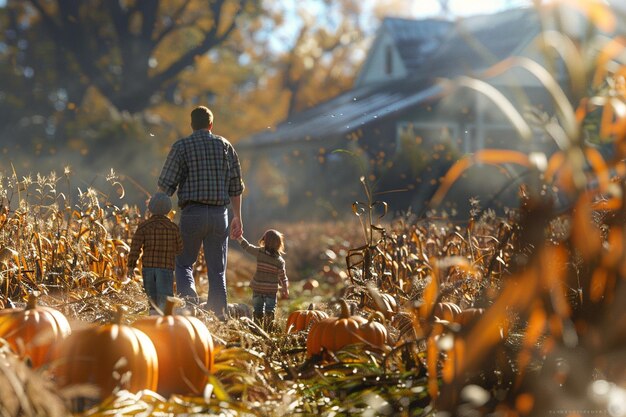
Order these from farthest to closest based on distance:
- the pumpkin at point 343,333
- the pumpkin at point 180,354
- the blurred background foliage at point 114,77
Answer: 1. the blurred background foliage at point 114,77
2. the pumpkin at point 343,333
3. the pumpkin at point 180,354

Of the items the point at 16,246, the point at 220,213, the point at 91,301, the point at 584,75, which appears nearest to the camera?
the point at 584,75

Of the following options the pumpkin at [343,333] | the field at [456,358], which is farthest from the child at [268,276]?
the pumpkin at [343,333]

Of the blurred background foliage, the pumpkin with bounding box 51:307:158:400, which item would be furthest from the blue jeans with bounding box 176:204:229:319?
the blurred background foliage

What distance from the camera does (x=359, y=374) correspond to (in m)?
3.09

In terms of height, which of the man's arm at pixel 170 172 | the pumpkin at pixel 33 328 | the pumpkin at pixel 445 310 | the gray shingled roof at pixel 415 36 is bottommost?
the pumpkin at pixel 445 310

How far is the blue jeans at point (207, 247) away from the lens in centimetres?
695

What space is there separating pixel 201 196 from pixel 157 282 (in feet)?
2.97

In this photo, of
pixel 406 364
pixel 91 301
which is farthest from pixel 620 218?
pixel 91 301

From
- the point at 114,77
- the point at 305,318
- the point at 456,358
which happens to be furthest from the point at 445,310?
the point at 114,77

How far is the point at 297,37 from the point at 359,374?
40282 mm

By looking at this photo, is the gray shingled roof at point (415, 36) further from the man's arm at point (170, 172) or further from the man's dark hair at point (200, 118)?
the man's arm at point (170, 172)

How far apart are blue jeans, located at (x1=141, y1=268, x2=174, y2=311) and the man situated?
0.54 m

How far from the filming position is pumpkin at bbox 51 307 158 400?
9.96 feet

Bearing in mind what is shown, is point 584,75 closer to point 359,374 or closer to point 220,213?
point 359,374
